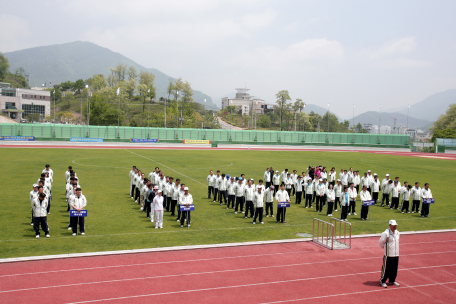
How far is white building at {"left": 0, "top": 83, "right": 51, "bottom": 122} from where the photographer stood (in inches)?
4067

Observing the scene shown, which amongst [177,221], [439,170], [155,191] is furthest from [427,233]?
[439,170]

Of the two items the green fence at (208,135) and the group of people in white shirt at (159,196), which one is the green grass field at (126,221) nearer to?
the group of people in white shirt at (159,196)

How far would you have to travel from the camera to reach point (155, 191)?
16375 millimetres

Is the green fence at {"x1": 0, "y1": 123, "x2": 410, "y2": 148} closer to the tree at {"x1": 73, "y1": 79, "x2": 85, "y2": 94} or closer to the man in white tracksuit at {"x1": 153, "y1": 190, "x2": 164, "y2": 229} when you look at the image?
the man in white tracksuit at {"x1": 153, "y1": 190, "x2": 164, "y2": 229}

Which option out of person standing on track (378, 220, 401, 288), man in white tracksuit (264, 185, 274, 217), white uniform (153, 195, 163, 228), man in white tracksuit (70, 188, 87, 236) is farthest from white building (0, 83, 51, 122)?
person standing on track (378, 220, 401, 288)

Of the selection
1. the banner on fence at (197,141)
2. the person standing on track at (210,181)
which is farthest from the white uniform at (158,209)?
the banner on fence at (197,141)

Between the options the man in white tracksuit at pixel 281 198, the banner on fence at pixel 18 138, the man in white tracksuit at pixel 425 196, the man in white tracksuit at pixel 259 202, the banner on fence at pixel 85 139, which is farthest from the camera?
the banner on fence at pixel 85 139

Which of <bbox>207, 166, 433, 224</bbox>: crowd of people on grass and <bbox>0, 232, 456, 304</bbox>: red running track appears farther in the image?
<bbox>207, 166, 433, 224</bbox>: crowd of people on grass

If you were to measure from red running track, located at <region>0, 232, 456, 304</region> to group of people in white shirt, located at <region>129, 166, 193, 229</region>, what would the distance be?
333cm

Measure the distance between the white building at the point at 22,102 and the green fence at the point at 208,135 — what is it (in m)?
42.3

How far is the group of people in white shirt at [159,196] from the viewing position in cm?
1567

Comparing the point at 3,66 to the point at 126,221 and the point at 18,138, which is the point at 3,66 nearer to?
the point at 18,138

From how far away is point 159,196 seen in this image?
51.0 ft

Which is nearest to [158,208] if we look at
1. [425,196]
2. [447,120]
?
[425,196]
